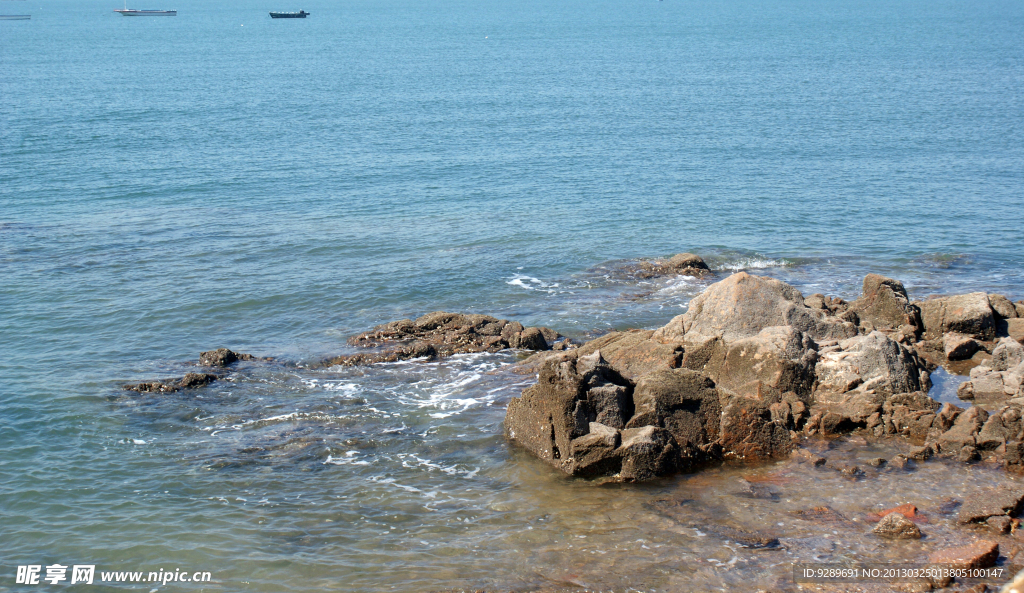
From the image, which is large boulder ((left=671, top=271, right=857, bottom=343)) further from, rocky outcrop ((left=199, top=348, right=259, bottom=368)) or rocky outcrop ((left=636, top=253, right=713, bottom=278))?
rocky outcrop ((left=199, top=348, right=259, bottom=368))

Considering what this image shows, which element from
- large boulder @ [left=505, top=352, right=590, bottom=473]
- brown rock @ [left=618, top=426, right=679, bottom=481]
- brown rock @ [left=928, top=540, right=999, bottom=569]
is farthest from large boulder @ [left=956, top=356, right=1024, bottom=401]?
large boulder @ [left=505, top=352, right=590, bottom=473]

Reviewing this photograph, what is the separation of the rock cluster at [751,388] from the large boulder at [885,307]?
486 millimetres

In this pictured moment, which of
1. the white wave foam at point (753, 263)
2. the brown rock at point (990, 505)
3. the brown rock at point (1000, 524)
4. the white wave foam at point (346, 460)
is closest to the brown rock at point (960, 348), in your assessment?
the brown rock at point (990, 505)

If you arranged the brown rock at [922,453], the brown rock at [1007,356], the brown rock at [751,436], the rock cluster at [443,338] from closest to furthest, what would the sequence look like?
1. the brown rock at [922,453]
2. the brown rock at [751,436]
3. the brown rock at [1007,356]
4. the rock cluster at [443,338]

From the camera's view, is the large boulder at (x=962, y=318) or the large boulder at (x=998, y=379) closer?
the large boulder at (x=998, y=379)

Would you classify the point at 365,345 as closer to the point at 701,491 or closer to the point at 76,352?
the point at 76,352

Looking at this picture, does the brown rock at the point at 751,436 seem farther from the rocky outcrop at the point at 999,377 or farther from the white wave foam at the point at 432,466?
the white wave foam at the point at 432,466

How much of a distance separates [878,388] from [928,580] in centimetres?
783

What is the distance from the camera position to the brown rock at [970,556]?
14.2 m

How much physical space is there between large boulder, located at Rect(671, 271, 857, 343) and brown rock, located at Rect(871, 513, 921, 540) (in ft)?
26.4

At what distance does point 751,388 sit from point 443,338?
11.1 meters

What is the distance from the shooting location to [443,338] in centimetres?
2806

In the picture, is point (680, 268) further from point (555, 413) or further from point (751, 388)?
point (555, 413)

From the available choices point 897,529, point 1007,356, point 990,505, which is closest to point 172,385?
point 897,529
